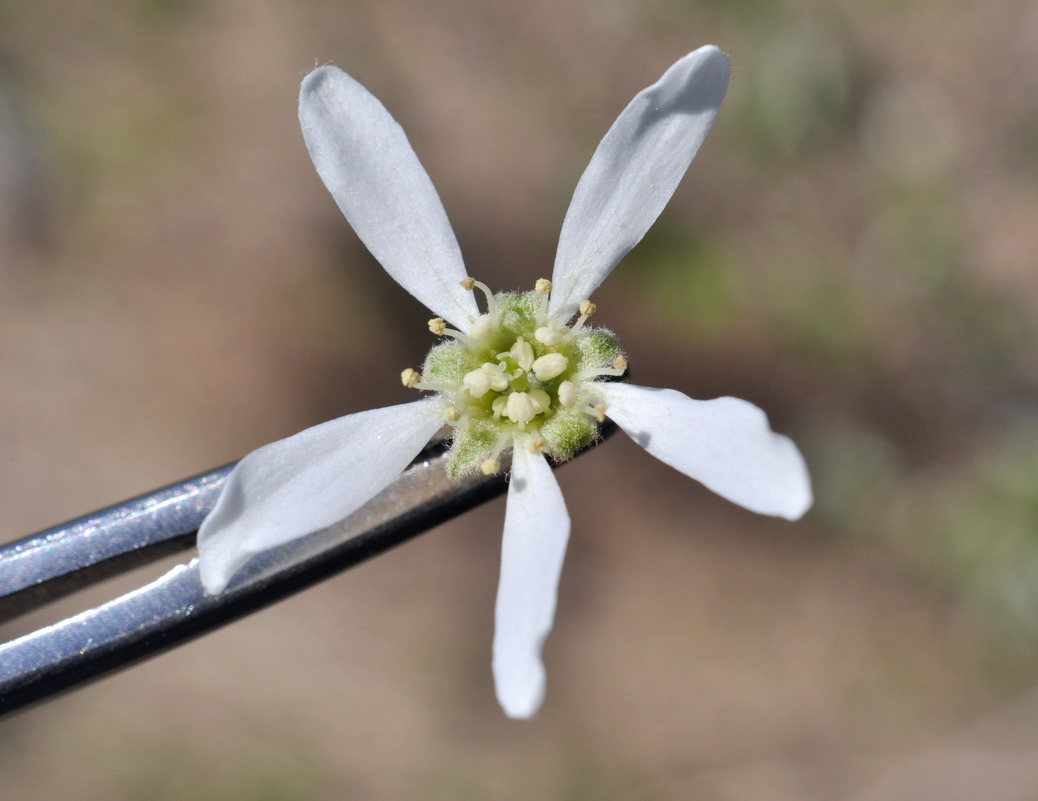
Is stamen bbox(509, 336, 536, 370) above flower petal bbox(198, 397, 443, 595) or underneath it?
above

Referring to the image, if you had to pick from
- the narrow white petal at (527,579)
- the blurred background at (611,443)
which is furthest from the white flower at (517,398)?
the blurred background at (611,443)

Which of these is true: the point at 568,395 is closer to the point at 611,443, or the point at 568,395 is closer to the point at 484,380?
the point at 484,380

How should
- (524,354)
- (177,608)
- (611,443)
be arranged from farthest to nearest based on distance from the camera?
(611,443) → (524,354) → (177,608)

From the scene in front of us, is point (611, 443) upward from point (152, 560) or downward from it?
upward

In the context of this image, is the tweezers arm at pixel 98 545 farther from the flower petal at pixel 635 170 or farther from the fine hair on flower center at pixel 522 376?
the flower petal at pixel 635 170

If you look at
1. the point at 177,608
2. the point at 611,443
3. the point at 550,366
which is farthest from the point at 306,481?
the point at 611,443

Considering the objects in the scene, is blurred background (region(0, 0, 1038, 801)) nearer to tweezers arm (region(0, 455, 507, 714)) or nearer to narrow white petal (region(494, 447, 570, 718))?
narrow white petal (region(494, 447, 570, 718))

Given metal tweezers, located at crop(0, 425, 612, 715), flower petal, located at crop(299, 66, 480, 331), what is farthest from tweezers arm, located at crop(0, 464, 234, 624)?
flower petal, located at crop(299, 66, 480, 331)

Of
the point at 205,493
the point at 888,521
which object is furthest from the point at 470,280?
the point at 888,521
